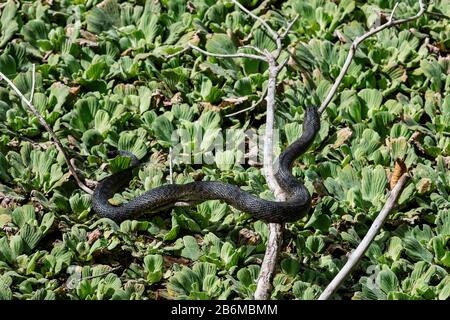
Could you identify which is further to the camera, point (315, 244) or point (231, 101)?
point (231, 101)

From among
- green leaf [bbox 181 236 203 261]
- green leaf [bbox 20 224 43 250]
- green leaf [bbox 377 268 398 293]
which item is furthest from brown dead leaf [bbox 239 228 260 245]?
green leaf [bbox 20 224 43 250]

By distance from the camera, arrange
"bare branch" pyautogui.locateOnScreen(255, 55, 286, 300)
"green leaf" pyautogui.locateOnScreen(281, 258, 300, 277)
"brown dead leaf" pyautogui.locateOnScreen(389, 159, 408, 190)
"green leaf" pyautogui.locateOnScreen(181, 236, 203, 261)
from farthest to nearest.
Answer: "green leaf" pyautogui.locateOnScreen(181, 236, 203, 261)
"green leaf" pyautogui.locateOnScreen(281, 258, 300, 277)
"bare branch" pyautogui.locateOnScreen(255, 55, 286, 300)
"brown dead leaf" pyautogui.locateOnScreen(389, 159, 408, 190)

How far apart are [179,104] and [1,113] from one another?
1.20 meters

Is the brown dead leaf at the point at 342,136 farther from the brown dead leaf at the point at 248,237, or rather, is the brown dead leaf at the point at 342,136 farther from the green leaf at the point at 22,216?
the green leaf at the point at 22,216

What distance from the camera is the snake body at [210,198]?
193 inches

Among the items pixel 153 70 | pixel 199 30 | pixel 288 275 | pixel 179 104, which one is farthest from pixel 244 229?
pixel 199 30

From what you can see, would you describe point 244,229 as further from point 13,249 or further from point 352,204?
point 13,249

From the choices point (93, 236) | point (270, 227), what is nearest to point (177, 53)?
point (93, 236)

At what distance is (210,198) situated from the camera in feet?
17.1

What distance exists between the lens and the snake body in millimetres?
4914

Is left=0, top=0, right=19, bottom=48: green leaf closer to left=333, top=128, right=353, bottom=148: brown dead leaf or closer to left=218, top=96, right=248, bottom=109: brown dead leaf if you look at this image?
left=218, top=96, right=248, bottom=109: brown dead leaf

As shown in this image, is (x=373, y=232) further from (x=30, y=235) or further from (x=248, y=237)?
(x=30, y=235)

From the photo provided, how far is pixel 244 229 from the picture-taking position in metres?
5.06

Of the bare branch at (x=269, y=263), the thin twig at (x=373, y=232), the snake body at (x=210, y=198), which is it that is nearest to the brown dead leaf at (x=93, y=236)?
the snake body at (x=210, y=198)
